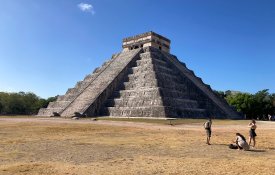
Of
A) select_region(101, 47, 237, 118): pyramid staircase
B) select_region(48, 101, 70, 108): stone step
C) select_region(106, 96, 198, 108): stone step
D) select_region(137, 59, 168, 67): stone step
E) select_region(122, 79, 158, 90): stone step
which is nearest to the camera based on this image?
select_region(101, 47, 237, 118): pyramid staircase

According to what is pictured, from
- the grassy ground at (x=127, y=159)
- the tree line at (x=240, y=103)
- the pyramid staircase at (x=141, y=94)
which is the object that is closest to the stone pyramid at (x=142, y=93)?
the pyramid staircase at (x=141, y=94)

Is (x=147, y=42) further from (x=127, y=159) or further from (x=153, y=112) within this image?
(x=127, y=159)

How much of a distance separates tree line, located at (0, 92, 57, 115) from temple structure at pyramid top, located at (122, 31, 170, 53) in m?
30.7

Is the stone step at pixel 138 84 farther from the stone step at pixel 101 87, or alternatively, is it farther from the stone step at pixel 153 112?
the stone step at pixel 153 112

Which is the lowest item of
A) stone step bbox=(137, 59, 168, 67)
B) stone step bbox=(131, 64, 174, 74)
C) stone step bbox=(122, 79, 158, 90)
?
stone step bbox=(122, 79, 158, 90)

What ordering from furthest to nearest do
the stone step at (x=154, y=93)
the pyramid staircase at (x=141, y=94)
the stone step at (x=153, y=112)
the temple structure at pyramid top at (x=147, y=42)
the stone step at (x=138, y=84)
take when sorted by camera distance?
the temple structure at pyramid top at (x=147, y=42), the stone step at (x=138, y=84), the stone step at (x=154, y=93), the pyramid staircase at (x=141, y=94), the stone step at (x=153, y=112)

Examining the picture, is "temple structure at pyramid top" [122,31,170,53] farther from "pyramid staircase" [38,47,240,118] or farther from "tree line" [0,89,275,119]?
"tree line" [0,89,275,119]

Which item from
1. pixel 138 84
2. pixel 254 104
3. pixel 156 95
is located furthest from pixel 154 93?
pixel 254 104

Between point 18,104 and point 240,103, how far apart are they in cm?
5307

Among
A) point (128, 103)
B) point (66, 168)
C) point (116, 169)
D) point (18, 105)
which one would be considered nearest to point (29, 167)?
point (66, 168)

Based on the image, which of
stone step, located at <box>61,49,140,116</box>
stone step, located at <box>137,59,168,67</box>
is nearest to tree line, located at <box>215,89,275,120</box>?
stone step, located at <box>137,59,168,67</box>

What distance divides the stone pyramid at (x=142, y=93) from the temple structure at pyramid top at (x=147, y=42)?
194mm

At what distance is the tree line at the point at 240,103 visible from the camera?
70375 millimetres

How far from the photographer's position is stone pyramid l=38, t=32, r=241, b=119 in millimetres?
44094
